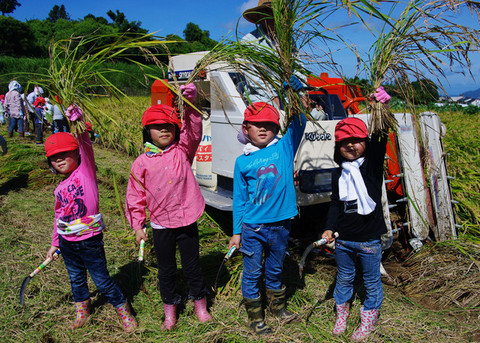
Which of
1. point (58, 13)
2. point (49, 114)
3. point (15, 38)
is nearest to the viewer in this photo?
point (49, 114)

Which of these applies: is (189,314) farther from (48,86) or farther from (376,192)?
(48,86)

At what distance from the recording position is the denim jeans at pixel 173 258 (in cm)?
293

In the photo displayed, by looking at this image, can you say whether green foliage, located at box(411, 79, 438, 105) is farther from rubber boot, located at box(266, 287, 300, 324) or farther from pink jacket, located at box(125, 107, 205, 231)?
rubber boot, located at box(266, 287, 300, 324)

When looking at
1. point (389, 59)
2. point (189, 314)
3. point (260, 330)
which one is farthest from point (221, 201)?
point (389, 59)

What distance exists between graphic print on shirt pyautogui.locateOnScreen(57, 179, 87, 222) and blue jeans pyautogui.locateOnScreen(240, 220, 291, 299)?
128cm

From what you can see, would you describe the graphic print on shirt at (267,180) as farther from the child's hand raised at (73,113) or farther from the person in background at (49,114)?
the person in background at (49,114)

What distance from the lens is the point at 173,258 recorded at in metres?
2.99

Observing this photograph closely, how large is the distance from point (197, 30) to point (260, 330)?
4704cm

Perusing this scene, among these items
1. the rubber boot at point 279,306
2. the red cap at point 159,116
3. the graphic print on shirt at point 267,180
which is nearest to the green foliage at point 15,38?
the red cap at point 159,116

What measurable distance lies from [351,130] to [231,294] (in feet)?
5.99

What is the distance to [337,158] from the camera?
9.46 feet

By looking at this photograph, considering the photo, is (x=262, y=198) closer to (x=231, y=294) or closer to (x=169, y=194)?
(x=169, y=194)

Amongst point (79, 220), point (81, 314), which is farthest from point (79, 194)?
point (81, 314)

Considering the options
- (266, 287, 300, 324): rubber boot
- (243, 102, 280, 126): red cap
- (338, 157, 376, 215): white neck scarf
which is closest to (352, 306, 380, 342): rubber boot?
(266, 287, 300, 324): rubber boot
